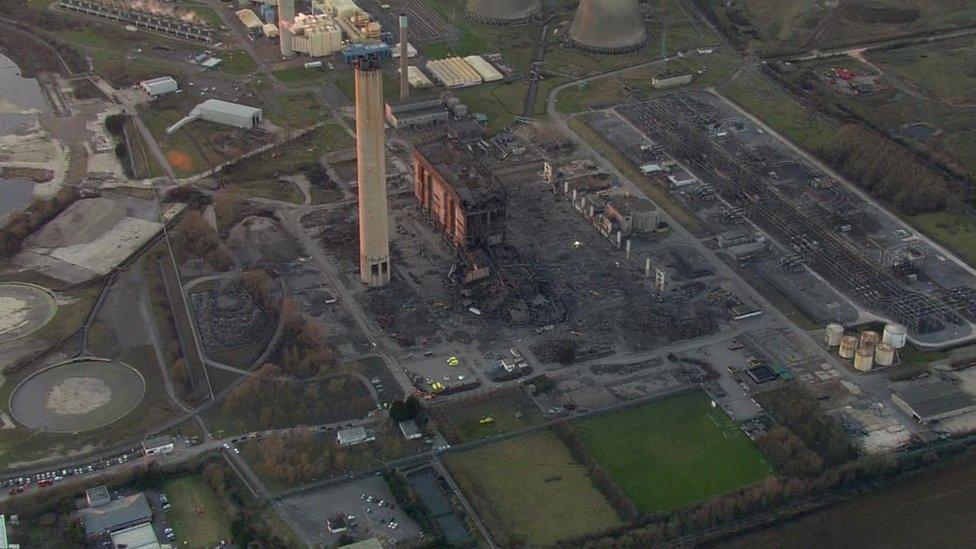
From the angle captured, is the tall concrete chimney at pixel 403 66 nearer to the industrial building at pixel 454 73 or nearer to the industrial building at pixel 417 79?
the industrial building at pixel 417 79

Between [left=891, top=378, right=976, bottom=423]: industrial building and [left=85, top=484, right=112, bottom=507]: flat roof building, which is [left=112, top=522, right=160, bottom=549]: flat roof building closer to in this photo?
[left=85, top=484, right=112, bottom=507]: flat roof building

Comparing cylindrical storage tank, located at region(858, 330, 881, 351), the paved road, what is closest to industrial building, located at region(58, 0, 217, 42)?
the paved road

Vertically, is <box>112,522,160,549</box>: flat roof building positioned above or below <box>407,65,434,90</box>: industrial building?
above

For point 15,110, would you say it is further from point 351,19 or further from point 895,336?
point 895,336

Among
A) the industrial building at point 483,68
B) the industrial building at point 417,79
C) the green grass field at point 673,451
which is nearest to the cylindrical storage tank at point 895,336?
the green grass field at point 673,451

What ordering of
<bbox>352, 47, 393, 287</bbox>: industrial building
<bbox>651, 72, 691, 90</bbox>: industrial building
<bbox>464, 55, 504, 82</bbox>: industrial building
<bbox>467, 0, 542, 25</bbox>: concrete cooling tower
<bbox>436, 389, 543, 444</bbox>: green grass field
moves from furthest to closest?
<bbox>467, 0, 542, 25</bbox>: concrete cooling tower
<bbox>464, 55, 504, 82</bbox>: industrial building
<bbox>651, 72, 691, 90</bbox>: industrial building
<bbox>352, 47, 393, 287</bbox>: industrial building
<bbox>436, 389, 543, 444</bbox>: green grass field

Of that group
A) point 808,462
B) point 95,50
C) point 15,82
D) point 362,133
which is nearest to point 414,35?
point 95,50

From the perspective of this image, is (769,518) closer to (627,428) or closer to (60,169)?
(627,428)

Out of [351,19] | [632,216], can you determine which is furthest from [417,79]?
[632,216]
